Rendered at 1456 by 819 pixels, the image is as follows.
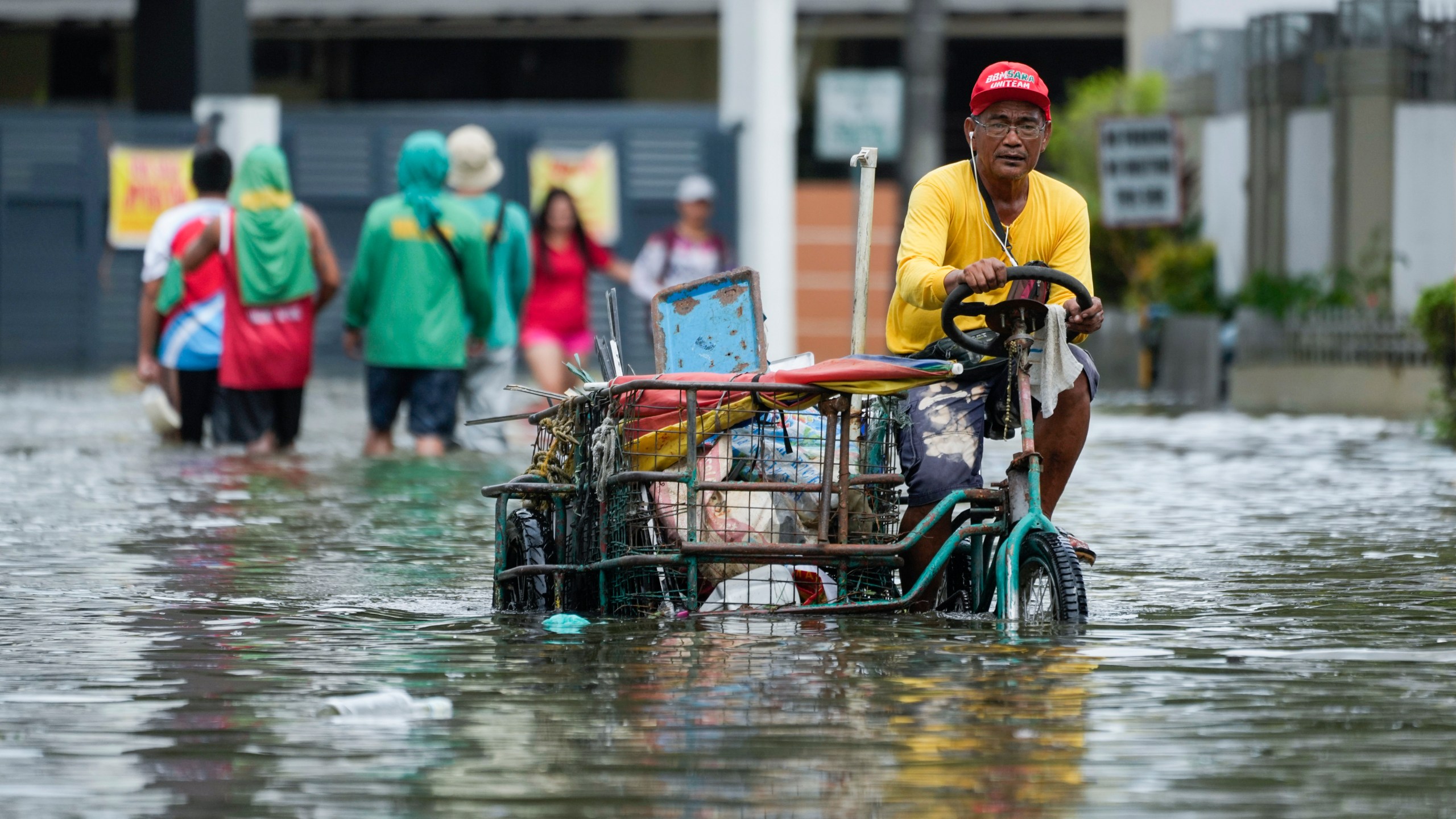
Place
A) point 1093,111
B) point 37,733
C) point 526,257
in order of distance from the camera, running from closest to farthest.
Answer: point 37,733 < point 526,257 < point 1093,111

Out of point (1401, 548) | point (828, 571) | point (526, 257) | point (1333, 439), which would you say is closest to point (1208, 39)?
point (1333, 439)

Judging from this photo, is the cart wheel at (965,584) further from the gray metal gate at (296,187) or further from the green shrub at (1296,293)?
the gray metal gate at (296,187)

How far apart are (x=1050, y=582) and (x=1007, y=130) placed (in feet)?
4.17

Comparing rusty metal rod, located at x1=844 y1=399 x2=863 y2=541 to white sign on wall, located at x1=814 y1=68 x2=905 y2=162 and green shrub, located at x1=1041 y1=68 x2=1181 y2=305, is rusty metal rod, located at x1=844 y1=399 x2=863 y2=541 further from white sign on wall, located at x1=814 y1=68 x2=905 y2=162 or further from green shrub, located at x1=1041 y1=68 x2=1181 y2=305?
green shrub, located at x1=1041 y1=68 x2=1181 y2=305

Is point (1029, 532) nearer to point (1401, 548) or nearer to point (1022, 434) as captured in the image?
point (1022, 434)

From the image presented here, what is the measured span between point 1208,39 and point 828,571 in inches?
843

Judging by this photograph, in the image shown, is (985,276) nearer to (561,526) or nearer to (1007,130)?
(1007,130)

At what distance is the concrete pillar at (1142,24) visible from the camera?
1340 inches

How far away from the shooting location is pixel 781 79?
25.6 meters

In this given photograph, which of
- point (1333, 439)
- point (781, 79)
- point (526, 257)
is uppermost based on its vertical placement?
point (781, 79)

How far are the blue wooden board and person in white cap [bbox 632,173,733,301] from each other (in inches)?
338

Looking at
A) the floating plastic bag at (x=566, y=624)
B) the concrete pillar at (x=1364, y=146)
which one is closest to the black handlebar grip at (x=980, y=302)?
the floating plastic bag at (x=566, y=624)

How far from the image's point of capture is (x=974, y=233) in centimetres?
766

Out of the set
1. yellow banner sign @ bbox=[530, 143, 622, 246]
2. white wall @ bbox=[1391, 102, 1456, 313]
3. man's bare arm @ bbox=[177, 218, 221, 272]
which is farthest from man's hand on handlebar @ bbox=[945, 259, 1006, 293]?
yellow banner sign @ bbox=[530, 143, 622, 246]
